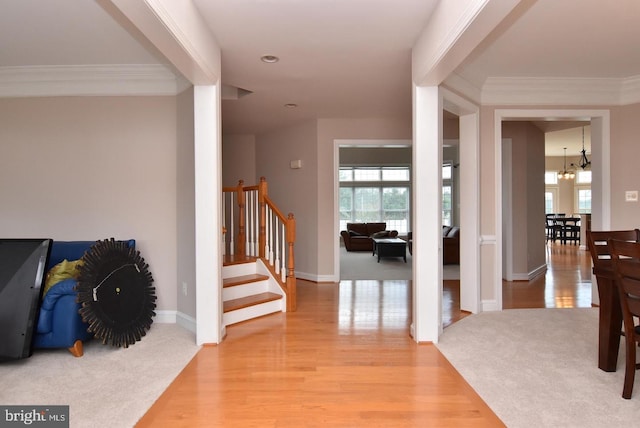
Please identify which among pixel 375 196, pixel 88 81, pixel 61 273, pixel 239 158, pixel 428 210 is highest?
pixel 88 81

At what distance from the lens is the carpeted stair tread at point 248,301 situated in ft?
13.1

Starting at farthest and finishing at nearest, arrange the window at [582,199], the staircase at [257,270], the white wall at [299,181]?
1. the window at [582,199]
2. the white wall at [299,181]
3. the staircase at [257,270]

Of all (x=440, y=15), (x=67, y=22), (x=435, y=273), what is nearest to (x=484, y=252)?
(x=435, y=273)

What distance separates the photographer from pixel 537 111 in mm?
4562

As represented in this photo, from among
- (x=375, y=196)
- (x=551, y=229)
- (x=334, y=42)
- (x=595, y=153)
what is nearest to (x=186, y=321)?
(x=334, y=42)

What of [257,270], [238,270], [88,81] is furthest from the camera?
[257,270]

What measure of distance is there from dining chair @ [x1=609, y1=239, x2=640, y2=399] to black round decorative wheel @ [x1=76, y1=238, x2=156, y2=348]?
3.67m

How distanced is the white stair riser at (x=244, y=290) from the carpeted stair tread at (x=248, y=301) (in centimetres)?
5

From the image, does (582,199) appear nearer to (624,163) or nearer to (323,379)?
(624,163)

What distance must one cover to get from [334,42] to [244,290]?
9.14 ft

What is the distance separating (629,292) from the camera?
7.66 feet

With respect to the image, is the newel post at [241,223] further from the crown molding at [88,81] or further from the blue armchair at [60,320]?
the blue armchair at [60,320]

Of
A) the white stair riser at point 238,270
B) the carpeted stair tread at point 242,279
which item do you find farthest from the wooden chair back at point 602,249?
the white stair riser at point 238,270

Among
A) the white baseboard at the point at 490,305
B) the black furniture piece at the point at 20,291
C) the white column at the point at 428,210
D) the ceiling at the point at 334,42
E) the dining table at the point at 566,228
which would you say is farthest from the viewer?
the dining table at the point at 566,228
